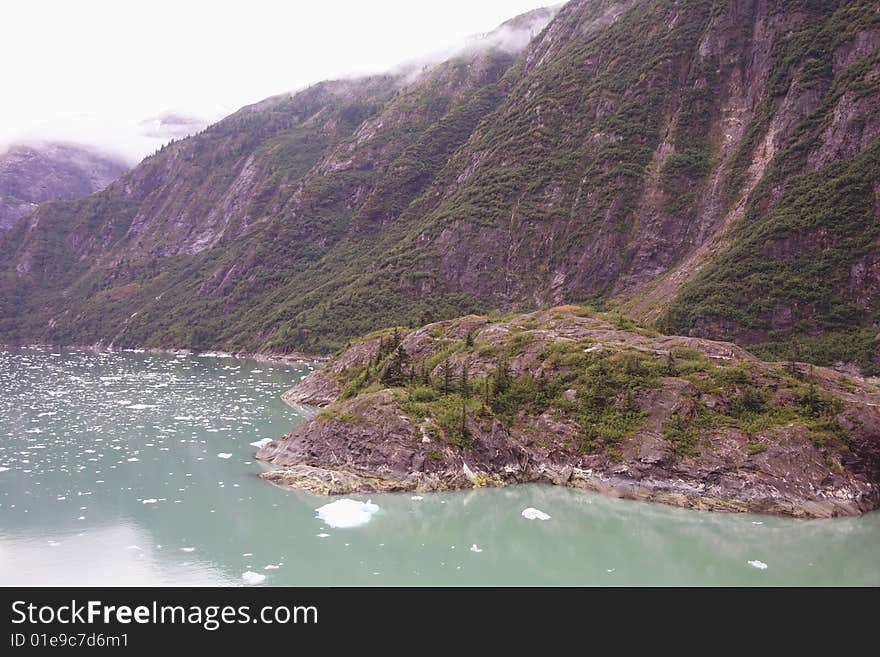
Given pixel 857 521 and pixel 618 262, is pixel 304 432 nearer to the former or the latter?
pixel 857 521

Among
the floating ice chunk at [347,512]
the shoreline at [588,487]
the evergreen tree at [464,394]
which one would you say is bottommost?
the shoreline at [588,487]

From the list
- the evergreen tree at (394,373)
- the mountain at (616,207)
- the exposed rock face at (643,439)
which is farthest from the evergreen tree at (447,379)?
the mountain at (616,207)

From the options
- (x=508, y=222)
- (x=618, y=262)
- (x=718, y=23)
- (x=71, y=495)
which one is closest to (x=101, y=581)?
(x=71, y=495)

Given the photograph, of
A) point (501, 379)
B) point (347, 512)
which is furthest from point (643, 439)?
point (347, 512)

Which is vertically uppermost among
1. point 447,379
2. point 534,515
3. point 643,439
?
point 447,379

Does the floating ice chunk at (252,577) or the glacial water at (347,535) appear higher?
the floating ice chunk at (252,577)

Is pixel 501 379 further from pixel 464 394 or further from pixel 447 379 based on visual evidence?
pixel 447 379

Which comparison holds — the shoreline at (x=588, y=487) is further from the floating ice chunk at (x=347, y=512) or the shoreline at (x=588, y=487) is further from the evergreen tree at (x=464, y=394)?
the evergreen tree at (x=464, y=394)
